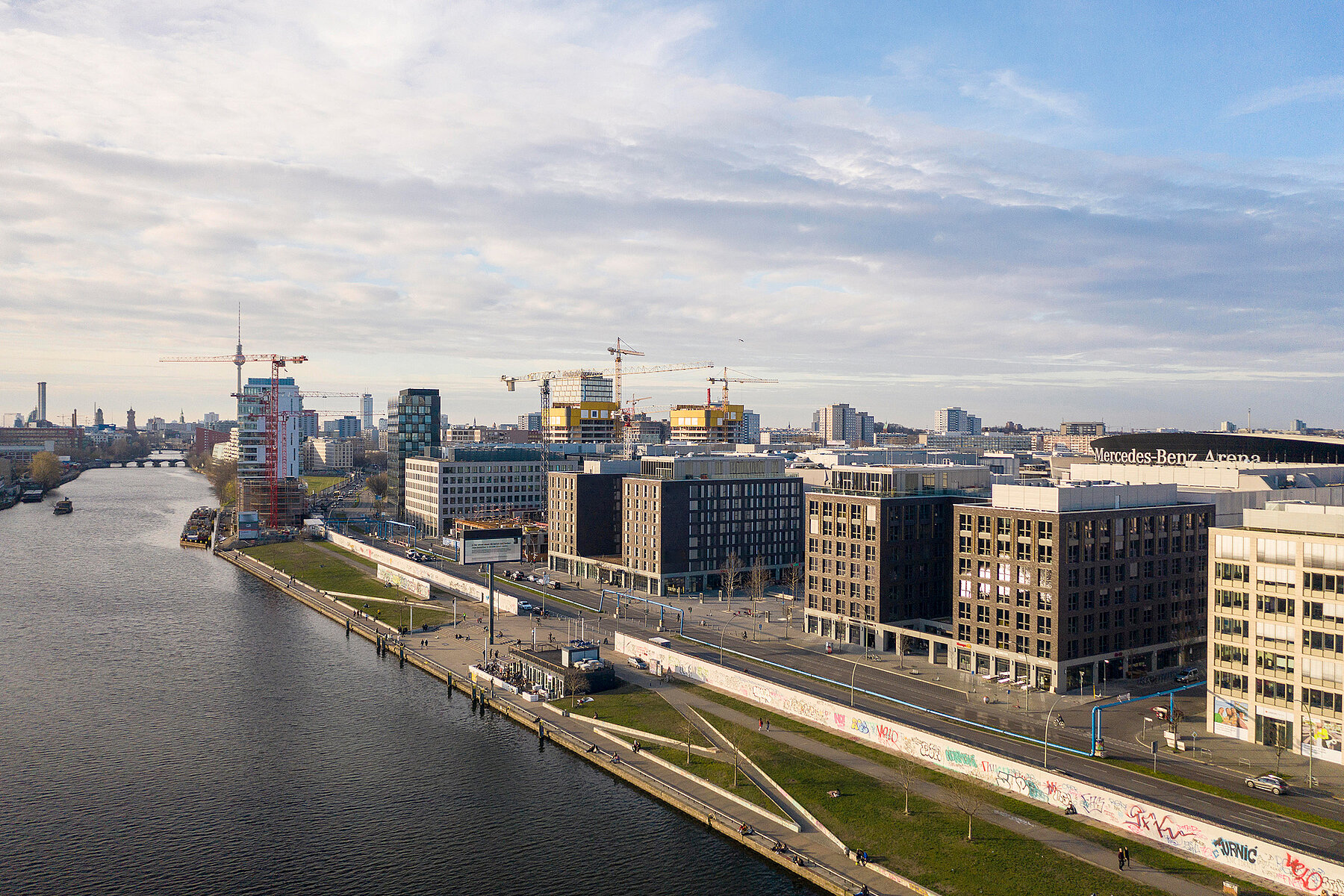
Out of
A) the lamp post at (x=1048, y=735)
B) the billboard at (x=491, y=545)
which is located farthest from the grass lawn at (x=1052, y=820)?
the billboard at (x=491, y=545)

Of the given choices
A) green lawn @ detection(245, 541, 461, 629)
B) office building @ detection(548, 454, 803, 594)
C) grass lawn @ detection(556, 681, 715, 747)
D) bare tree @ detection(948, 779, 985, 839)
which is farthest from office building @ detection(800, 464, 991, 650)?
green lawn @ detection(245, 541, 461, 629)

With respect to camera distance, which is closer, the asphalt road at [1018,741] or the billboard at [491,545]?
the asphalt road at [1018,741]

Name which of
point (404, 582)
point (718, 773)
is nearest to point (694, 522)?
point (404, 582)

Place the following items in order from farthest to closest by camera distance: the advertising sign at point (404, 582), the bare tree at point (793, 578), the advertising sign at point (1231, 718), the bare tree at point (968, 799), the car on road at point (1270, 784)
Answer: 1. the advertising sign at point (404, 582)
2. the bare tree at point (793, 578)
3. the advertising sign at point (1231, 718)
4. the car on road at point (1270, 784)
5. the bare tree at point (968, 799)

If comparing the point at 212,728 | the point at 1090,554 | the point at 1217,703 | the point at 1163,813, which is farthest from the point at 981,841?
the point at 212,728

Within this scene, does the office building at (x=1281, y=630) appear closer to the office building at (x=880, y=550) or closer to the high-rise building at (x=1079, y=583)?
the high-rise building at (x=1079, y=583)

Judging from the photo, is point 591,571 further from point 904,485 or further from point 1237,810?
point 1237,810

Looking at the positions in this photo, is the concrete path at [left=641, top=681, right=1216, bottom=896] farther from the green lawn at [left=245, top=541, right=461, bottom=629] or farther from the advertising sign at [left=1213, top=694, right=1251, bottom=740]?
the green lawn at [left=245, top=541, right=461, bottom=629]
